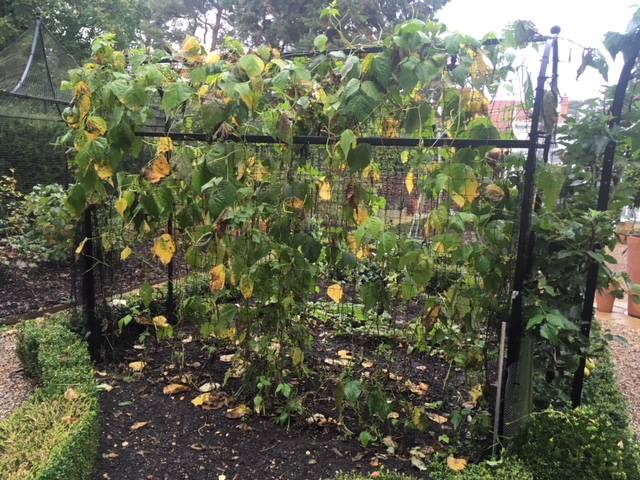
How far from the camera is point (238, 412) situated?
2.71 meters

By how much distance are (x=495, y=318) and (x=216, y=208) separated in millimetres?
1386

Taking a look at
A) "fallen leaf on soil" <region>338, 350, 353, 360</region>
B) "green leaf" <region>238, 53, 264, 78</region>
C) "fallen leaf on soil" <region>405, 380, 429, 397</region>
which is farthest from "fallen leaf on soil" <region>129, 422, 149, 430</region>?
"green leaf" <region>238, 53, 264, 78</region>

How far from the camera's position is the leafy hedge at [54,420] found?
201 centimetres

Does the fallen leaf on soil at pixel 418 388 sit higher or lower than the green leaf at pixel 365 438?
lower

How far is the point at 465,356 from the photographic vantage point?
2344mm

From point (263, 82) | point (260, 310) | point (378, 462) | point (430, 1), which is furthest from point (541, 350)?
point (430, 1)

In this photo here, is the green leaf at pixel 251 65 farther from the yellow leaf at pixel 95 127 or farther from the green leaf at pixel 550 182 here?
the green leaf at pixel 550 182

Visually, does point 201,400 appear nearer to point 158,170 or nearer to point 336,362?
point 336,362

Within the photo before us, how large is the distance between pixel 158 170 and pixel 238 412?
1370 millimetres

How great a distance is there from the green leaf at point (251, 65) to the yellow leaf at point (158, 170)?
663 millimetres

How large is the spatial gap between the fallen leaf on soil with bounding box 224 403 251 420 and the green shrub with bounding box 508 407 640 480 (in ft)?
4.60

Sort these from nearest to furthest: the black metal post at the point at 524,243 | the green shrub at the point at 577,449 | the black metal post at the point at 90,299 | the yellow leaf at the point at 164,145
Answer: the green shrub at the point at 577,449
the black metal post at the point at 524,243
the yellow leaf at the point at 164,145
the black metal post at the point at 90,299

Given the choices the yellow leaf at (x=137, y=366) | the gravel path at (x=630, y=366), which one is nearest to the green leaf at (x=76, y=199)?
the yellow leaf at (x=137, y=366)

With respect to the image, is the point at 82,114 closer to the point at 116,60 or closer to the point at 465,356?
the point at 116,60
